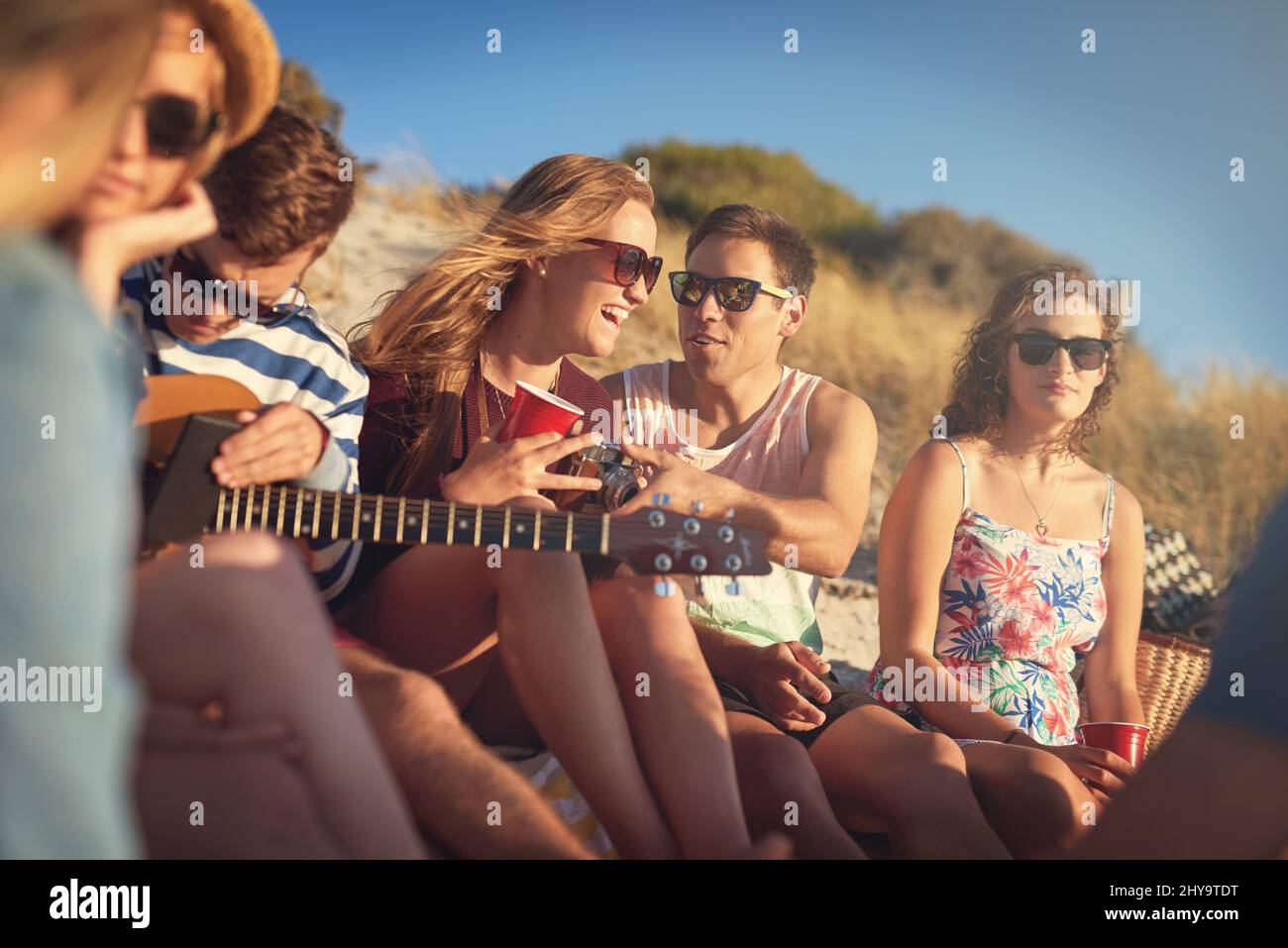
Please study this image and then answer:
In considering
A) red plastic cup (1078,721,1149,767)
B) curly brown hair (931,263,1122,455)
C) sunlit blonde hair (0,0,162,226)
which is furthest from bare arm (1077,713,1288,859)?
curly brown hair (931,263,1122,455)

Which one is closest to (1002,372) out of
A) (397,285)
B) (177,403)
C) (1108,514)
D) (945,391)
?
(1108,514)

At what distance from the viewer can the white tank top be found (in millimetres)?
3465

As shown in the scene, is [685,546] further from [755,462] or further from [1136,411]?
[1136,411]

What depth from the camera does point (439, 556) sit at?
2711 mm

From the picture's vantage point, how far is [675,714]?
2.58m

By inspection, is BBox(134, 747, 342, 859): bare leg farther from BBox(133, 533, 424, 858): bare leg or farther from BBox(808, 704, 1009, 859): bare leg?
BBox(808, 704, 1009, 859): bare leg

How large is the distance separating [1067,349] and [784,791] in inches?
72.2

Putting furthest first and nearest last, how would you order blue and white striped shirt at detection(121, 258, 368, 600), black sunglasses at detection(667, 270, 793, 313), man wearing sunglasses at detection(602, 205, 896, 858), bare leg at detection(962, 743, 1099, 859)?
black sunglasses at detection(667, 270, 793, 313), man wearing sunglasses at detection(602, 205, 896, 858), bare leg at detection(962, 743, 1099, 859), blue and white striped shirt at detection(121, 258, 368, 600)

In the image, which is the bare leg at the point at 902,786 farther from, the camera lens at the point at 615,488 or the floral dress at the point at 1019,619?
the camera lens at the point at 615,488

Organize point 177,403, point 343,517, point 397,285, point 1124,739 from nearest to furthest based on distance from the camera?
point 177,403
point 343,517
point 1124,739
point 397,285


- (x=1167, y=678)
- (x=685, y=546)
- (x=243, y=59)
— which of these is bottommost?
(x=1167, y=678)

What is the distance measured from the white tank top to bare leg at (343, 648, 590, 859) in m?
1.23
